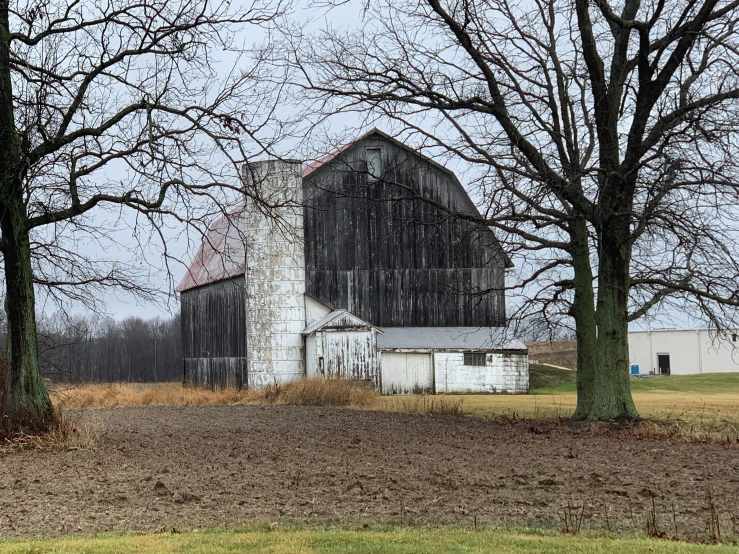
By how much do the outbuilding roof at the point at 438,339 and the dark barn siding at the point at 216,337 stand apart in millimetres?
6048

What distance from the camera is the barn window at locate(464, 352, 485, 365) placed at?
38.2 metres

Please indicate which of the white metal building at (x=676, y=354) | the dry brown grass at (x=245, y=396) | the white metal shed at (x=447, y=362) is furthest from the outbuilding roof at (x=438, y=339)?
the white metal building at (x=676, y=354)

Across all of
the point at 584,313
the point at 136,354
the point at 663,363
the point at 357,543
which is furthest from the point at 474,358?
the point at 136,354

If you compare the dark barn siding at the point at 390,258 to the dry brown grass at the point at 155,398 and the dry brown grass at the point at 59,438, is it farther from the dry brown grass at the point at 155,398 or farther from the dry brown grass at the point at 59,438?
the dry brown grass at the point at 59,438

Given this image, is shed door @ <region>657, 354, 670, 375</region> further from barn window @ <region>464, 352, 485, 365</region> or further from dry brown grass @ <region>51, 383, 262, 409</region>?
dry brown grass @ <region>51, 383, 262, 409</region>

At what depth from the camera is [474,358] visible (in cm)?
3844

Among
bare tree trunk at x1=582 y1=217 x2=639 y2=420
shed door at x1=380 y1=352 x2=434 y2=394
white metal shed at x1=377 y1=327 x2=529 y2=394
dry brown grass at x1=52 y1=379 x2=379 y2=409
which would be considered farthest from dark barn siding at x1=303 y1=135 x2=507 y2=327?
bare tree trunk at x1=582 y1=217 x2=639 y2=420

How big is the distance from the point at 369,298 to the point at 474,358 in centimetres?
520

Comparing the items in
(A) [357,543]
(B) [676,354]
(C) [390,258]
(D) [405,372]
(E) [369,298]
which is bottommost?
(A) [357,543]

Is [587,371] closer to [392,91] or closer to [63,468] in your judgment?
[392,91]

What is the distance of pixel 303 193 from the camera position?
123 ft

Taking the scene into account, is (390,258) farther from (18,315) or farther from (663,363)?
(663,363)

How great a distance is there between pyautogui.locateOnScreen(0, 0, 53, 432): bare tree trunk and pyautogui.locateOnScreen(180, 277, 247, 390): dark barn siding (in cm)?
1910

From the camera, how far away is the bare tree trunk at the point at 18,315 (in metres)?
15.5
